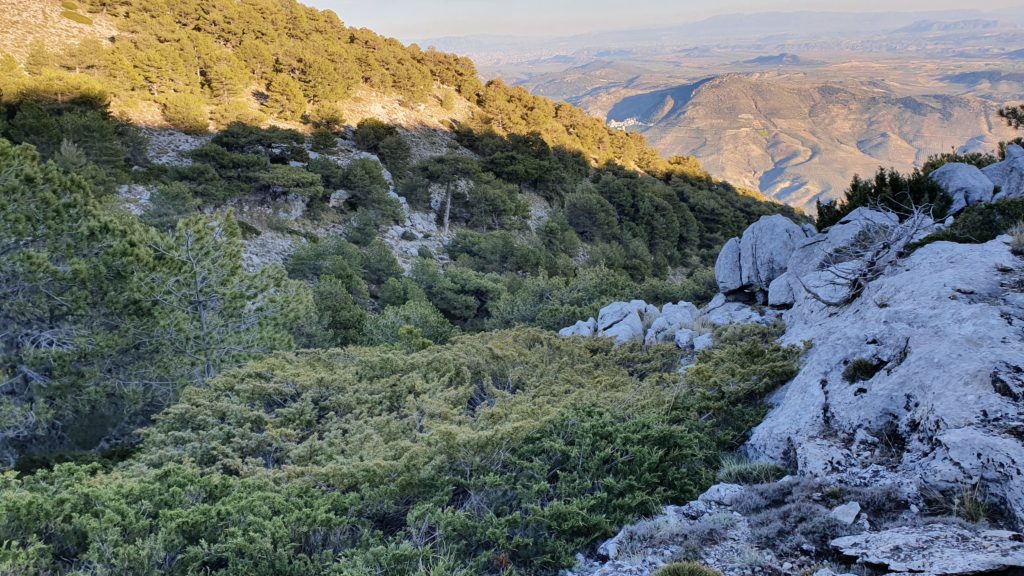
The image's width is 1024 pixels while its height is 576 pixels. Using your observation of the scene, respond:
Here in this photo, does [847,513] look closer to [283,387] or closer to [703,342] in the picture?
[703,342]

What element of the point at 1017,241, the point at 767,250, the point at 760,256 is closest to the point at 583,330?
the point at 760,256

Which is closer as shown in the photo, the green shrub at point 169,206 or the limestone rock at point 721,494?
the limestone rock at point 721,494

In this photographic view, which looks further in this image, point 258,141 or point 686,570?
point 258,141

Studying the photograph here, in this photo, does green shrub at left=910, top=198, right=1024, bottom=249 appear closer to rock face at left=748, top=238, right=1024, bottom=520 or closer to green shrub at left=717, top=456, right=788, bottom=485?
rock face at left=748, top=238, right=1024, bottom=520

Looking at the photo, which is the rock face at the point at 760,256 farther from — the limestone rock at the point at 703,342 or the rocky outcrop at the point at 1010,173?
the rocky outcrop at the point at 1010,173

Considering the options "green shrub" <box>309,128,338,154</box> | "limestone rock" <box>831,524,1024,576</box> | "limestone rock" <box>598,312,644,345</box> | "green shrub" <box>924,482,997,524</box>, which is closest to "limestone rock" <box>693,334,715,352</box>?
"limestone rock" <box>598,312,644,345</box>

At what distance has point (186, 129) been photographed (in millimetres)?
27812

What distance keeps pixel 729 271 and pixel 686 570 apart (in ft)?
37.1

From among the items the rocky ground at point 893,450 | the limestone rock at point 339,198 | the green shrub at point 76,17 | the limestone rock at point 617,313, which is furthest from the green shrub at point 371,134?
the rocky ground at point 893,450

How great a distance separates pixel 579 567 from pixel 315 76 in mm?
38034

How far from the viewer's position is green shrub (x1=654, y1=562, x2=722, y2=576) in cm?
379

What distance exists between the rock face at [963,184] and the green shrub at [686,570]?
1227cm

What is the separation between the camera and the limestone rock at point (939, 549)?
3.33 metres

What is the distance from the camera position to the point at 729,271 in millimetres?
14031
